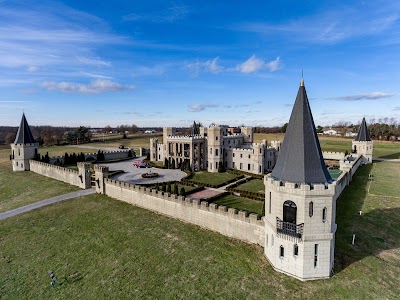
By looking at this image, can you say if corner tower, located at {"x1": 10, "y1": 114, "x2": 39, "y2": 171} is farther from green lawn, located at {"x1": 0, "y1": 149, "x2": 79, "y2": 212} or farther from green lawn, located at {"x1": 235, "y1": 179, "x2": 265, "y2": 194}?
green lawn, located at {"x1": 235, "y1": 179, "x2": 265, "y2": 194}

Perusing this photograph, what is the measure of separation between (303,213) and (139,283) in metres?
11.4

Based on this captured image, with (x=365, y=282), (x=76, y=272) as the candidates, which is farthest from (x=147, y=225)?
(x=365, y=282)

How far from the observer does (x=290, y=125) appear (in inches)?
654

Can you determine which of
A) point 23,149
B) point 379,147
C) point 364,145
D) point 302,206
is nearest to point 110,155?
point 23,149

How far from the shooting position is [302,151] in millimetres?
15773

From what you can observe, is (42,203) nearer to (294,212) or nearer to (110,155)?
(294,212)

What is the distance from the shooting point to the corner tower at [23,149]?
48906mm

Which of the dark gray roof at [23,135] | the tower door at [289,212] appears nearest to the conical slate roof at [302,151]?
the tower door at [289,212]

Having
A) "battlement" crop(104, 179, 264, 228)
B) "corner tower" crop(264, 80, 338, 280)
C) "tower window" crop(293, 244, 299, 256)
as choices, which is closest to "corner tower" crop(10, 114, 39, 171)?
"battlement" crop(104, 179, 264, 228)

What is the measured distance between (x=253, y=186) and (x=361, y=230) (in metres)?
17.0

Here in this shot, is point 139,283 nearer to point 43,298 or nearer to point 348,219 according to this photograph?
point 43,298

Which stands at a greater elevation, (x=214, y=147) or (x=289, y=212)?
(x=214, y=147)

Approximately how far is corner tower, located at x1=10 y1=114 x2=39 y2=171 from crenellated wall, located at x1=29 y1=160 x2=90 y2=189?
56.4 inches

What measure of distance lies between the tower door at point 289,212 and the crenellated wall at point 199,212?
11.8ft
